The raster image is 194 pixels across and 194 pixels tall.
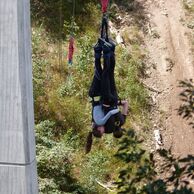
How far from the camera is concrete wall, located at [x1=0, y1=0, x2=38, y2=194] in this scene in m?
4.15

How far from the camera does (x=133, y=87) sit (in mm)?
8734

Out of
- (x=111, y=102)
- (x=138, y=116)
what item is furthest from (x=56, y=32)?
(x=111, y=102)

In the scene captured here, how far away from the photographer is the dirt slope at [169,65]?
8.60m

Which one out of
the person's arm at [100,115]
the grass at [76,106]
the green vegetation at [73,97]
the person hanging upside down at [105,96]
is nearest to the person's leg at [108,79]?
the person hanging upside down at [105,96]

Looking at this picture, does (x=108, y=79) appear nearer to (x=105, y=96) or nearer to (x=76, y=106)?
(x=105, y=96)

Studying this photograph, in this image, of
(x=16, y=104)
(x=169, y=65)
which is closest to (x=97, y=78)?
(x=16, y=104)

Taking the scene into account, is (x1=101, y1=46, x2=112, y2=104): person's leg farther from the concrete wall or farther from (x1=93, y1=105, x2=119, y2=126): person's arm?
the concrete wall

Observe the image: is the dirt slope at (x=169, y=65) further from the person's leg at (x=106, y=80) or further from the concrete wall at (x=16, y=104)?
the concrete wall at (x=16, y=104)

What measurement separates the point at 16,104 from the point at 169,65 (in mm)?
5650

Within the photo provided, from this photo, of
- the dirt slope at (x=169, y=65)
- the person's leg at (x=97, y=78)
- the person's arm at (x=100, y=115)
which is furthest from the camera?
the dirt slope at (x=169, y=65)

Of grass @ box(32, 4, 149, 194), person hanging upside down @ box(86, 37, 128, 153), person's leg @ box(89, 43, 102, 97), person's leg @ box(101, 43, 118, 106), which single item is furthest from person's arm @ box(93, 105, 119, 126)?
grass @ box(32, 4, 149, 194)

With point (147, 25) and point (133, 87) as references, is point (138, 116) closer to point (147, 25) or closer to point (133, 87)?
point (133, 87)

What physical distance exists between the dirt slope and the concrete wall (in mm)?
4350

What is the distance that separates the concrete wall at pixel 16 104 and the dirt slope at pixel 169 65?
435cm
